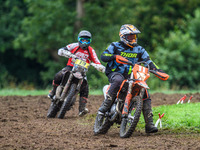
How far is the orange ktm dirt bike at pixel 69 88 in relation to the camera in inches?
448

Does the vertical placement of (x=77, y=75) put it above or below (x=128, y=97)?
above

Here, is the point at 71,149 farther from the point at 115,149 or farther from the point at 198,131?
the point at 198,131

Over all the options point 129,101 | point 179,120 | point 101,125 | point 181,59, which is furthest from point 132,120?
point 181,59

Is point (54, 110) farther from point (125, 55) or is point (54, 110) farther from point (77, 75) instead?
point (125, 55)

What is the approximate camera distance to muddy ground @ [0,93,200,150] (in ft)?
23.6

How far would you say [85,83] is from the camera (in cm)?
1204

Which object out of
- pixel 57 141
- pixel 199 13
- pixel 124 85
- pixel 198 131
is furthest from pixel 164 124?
pixel 199 13

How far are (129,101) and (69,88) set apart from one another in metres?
3.54

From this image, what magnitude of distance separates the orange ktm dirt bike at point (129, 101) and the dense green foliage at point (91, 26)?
20.1 metres

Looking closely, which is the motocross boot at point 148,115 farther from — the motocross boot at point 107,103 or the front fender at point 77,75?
the front fender at point 77,75

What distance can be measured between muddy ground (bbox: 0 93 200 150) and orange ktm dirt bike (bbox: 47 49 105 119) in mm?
313

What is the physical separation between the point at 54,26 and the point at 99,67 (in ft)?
85.5

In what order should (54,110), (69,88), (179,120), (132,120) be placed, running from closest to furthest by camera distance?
1. (132,120)
2. (179,120)
3. (69,88)
4. (54,110)

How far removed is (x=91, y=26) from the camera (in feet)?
108
